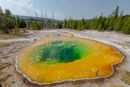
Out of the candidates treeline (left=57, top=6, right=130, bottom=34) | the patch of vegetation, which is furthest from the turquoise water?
treeline (left=57, top=6, right=130, bottom=34)

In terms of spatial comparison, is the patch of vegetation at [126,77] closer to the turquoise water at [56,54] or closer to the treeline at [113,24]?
the turquoise water at [56,54]

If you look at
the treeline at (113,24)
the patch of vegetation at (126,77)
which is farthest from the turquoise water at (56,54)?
the treeline at (113,24)

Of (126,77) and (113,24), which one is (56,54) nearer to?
(126,77)

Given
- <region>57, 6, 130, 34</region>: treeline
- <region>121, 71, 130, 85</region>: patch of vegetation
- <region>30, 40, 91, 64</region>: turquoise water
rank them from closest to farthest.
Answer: <region>121, 71, 130, 85</region>: patch of vegetation
<region>30, 40, 91, 64</region>: turquoise water
<region>57, 6, 130, 34</region>: treeline

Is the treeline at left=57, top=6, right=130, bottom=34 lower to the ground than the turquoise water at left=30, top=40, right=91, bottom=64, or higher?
higher

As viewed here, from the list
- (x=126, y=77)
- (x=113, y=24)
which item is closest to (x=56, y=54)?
(x=126, y=77)

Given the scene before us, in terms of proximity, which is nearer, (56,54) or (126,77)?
(126,77)

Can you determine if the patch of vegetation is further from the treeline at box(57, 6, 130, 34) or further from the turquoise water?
the treeline at box(57, 6, 130, 34)

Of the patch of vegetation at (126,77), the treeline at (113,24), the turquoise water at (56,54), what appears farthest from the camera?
the treeline at (113,24)

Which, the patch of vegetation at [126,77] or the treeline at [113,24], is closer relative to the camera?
the patch of vegetation at [126,77]

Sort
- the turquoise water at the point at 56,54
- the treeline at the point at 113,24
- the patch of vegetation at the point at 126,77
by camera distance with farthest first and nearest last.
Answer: the treeline at the point at 113,24 < the turquoise water at the point at 56,54 < the patch of vegetation at the point at 126,77

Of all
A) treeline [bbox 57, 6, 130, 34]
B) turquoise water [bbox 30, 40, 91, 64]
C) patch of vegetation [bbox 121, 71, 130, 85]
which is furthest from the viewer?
treeline [bbox 57, 6, 130, 34]
